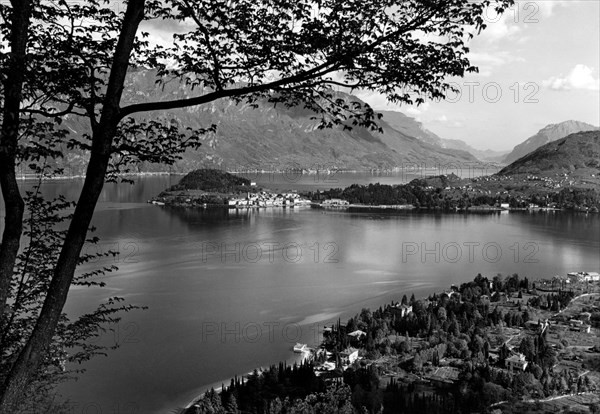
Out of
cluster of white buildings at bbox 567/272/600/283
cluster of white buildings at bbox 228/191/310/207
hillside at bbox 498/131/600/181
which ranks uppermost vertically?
hillside at bbox 498/131/600/181

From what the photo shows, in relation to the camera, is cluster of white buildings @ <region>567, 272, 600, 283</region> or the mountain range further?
the mountain range

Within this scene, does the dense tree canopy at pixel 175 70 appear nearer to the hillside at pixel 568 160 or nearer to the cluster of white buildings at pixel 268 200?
the cluster of white buildings at pixel 268 200

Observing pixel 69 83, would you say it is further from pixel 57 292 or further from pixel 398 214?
pixel 398 214

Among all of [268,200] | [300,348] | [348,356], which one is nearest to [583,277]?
[348,356]

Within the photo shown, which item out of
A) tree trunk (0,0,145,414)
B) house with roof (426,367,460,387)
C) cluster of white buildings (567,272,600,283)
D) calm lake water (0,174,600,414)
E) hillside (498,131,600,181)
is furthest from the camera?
hillside (498,131,600,181)

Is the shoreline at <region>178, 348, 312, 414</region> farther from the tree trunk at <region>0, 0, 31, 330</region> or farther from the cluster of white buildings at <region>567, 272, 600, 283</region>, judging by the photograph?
the cluster of white buildings at <region>567, 272, 600, 283</region>

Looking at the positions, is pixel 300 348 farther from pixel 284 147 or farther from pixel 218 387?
pixel 284 147

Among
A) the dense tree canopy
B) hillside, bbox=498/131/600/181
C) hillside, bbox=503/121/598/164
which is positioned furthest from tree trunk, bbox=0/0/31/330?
hillside, bbox=503/121/598/164
